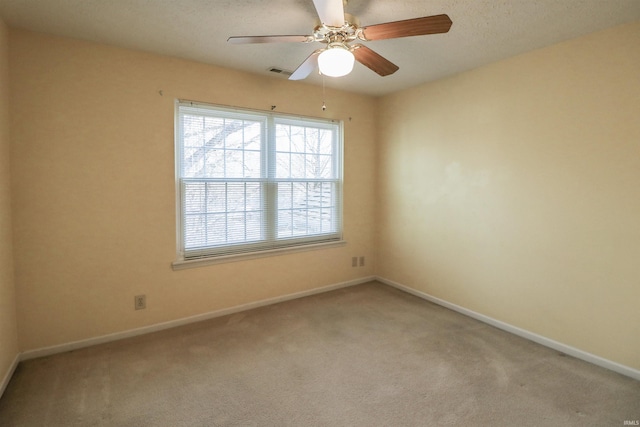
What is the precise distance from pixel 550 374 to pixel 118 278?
3.42 meters

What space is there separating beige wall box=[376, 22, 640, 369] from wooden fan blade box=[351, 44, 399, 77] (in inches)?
53.2

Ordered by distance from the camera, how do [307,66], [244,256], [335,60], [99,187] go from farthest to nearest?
[244,256], [99,187], [307,66], [335,60]

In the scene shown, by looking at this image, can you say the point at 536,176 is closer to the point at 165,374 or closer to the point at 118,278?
the point at 165,374

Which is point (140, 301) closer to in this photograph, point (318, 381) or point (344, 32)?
point (318, 381)

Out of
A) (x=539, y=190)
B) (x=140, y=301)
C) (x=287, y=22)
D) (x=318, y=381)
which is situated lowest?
(x=318, y=381)

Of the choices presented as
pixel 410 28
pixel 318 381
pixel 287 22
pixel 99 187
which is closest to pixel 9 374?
pixel 99 187

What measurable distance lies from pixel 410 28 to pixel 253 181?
7.13ft

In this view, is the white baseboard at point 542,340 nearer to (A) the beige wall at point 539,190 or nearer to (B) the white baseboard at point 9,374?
(A) the beige wall at point 539,190

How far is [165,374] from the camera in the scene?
2.32 meters

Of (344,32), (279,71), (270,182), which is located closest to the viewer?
(344,32)

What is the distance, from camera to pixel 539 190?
9.08 ft

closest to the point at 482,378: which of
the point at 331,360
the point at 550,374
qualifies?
the point at 550,374

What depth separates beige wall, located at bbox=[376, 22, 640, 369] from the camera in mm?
2338

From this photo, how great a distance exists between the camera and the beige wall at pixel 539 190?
7.67 ft
